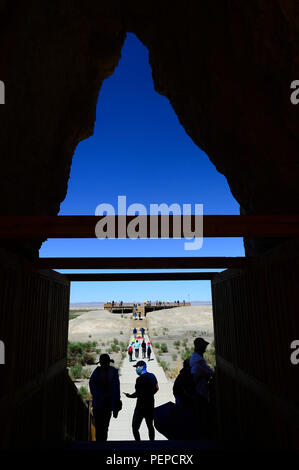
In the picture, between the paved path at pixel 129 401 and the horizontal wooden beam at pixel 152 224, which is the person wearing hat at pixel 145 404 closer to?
the paved path at pixel 129 401

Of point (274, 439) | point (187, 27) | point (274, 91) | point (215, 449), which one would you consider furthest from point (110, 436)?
point (187, 27)

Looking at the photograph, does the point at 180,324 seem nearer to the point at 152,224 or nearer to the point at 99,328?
the point at 99,328

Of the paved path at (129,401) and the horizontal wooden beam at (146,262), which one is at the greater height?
the horizontal wooden beam at (146,262)

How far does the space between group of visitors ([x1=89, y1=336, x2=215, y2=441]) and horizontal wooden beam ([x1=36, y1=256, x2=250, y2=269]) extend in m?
1.92

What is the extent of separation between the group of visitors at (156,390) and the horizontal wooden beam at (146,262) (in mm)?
1920

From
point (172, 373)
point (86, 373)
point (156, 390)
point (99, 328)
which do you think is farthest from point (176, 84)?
point (99, 328)

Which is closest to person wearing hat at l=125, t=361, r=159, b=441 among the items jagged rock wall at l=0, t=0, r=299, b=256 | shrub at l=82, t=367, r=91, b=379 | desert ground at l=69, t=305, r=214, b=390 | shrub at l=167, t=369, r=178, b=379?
jagged rock wall at l=0, t=0, r=299, b=256

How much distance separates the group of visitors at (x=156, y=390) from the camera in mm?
6227

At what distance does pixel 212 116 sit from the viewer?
10.1 meters

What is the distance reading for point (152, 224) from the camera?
3312 millimetres

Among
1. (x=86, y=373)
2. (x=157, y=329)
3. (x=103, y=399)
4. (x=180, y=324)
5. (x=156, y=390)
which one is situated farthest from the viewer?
(x=180, y=324)

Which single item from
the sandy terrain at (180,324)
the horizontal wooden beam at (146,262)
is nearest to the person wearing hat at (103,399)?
the horizontal wooden beam at (146,262)

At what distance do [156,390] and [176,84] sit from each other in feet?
38.3

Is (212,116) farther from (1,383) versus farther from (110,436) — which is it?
(110,436)
